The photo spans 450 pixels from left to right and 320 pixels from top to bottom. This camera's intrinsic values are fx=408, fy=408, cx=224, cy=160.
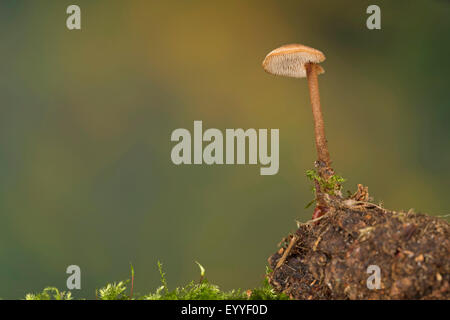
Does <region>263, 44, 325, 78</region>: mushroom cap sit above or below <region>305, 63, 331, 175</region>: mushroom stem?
above

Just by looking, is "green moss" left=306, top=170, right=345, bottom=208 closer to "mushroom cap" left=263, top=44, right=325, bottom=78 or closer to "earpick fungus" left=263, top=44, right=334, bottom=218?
"earpick fungus" left=263, top=44, right=334, bottom=218

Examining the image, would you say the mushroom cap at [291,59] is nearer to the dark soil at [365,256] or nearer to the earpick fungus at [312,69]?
the earpick fungus at [312,69]

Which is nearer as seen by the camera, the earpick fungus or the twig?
the twig

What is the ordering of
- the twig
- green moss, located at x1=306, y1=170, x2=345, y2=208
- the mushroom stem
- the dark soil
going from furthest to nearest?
the mushroom stem, green moss, located at x1=306, y1=170, x2=345, y2=208, the twig, the dark soil

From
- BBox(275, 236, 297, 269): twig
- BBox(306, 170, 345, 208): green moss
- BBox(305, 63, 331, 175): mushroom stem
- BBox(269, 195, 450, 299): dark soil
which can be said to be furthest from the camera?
BBox(305, 63, 331, 175): mushroom stem

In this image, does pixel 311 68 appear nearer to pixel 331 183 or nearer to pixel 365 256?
pixel 331 183

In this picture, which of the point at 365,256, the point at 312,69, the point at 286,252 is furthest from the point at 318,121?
the point at 365,256

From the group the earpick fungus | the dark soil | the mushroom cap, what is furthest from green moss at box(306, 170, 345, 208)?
the mushroom cap
